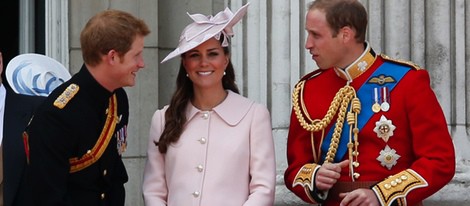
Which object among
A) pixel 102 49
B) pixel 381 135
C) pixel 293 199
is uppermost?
pixel 102 49

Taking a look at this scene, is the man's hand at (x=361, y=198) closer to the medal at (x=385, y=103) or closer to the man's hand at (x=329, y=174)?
the man's hand at (x=329, y=174)

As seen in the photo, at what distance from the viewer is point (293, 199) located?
19.7 ft

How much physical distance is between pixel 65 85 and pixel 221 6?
2.33m

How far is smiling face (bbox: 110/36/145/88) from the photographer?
4.96 m

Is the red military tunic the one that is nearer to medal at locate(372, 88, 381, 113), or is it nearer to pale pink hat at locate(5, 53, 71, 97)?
medal at locate(372, 88, 381, 113)

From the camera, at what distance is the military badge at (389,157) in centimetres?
486

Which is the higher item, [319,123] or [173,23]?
[173,23]

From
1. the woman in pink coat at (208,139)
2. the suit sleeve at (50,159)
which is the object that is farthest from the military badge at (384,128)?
the suit sleeve at (50,159)

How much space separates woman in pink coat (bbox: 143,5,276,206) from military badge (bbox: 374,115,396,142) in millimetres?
519

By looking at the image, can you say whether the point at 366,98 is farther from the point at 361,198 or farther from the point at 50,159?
the point at 50,159

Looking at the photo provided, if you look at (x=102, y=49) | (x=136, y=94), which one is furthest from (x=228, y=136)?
(x=136, y=94)

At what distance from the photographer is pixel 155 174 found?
207 inches

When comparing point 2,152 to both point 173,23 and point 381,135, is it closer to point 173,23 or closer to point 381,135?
point 381,135

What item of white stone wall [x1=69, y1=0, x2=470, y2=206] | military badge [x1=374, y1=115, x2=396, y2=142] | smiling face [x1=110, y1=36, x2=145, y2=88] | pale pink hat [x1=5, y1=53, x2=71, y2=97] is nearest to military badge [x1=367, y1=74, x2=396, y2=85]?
military badge [x1=374, y1=115, x2=396, y2=142]
